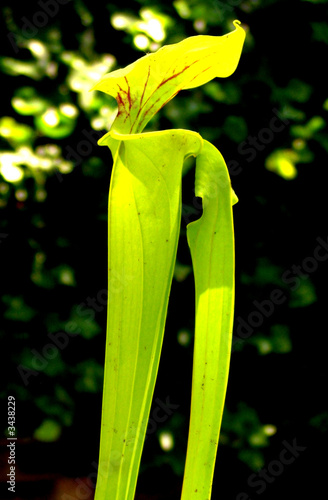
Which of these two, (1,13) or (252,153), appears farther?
(252,153)

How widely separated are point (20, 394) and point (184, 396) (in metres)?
0.43

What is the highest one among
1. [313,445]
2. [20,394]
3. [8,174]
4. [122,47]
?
[122,47]

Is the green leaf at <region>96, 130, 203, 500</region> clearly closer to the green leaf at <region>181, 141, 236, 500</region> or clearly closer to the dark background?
the green leaf at <region>181, 141, 236, 500</region>

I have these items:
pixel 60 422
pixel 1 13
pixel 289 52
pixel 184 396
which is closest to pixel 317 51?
pixel 289 52

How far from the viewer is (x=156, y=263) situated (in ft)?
1.74

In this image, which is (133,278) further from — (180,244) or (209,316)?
(180,244)

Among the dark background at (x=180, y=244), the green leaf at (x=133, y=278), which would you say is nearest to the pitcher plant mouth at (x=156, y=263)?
the green leaf at (x=133, y=278)

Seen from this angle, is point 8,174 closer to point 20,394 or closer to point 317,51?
point 20,394

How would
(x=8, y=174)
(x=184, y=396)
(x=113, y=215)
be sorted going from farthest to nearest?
(x=184, y=396) → (x=8, y=174) → (x=113, y=215)

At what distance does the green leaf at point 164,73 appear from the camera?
0.51 m

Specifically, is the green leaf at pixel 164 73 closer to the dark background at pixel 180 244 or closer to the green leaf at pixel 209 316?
the green leaf at pixel 209 316

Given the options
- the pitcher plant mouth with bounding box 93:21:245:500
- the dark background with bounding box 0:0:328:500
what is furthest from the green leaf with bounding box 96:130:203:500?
the dark background with bounding box 0:0:328:500

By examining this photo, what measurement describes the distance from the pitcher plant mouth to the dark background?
28.2 inches

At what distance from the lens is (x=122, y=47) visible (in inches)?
49.6
